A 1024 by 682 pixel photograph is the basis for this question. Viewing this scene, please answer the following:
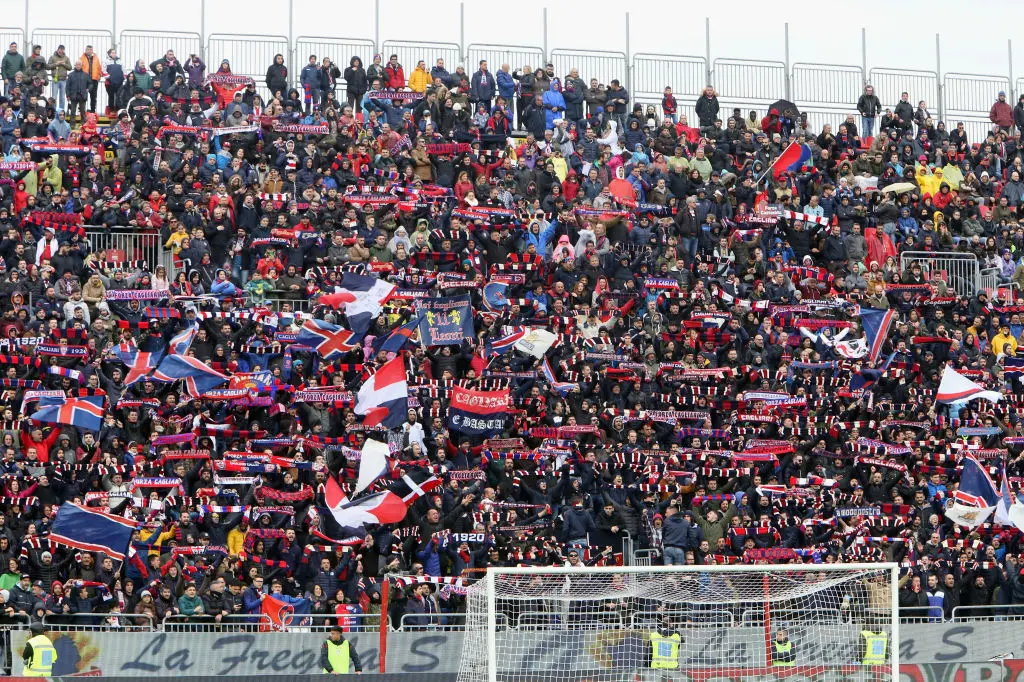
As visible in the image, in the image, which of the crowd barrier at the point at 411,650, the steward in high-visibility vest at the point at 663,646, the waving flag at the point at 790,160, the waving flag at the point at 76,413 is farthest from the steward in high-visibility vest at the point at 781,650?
the waving flag at the point at 790,160

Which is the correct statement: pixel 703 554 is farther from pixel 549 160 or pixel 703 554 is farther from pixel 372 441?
pixel 549 160

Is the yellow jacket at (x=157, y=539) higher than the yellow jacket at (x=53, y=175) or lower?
lower

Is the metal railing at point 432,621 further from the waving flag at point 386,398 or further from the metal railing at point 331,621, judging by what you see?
the waving flag at point 386,398

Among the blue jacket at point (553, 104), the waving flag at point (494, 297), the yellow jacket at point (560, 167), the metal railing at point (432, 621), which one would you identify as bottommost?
the metal railing at point (432, 621)

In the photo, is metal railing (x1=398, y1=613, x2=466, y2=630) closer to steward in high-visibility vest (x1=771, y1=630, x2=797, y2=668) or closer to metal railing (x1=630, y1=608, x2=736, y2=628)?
metal railing (x1=630, y1=608, x2=736, y2=628)

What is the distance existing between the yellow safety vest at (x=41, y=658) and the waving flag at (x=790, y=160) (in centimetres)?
2000

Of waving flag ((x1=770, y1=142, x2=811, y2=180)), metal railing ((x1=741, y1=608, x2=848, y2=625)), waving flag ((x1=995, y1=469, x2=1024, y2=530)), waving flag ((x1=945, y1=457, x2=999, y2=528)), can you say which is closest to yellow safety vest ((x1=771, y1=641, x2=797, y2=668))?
metal railing ((x1=741, y1=608, x2=848, y2=625))

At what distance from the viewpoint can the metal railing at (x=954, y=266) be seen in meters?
38.3

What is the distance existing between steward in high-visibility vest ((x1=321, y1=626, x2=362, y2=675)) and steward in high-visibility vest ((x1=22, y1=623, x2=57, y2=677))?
3410mm

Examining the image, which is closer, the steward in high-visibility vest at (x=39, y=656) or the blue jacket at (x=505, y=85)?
the steward in high-visibility vest at (x=39, y=656)

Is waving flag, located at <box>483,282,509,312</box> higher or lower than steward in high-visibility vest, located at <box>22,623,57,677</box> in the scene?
higher

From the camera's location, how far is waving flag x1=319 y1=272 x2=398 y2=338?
32594 millimetres

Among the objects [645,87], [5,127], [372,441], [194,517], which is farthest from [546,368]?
[645,87]

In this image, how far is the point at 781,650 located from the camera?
23109 millimetres
